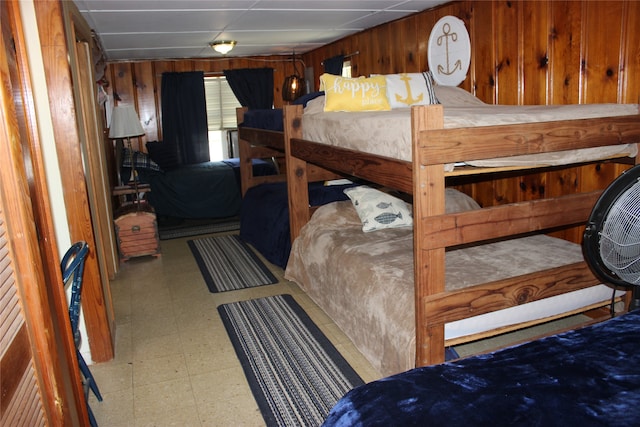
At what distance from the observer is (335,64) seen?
5.86m

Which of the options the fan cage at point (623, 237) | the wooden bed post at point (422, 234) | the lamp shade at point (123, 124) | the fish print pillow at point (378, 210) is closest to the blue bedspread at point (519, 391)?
the fan cage at point (623, 237)

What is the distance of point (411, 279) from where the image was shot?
2.42 m

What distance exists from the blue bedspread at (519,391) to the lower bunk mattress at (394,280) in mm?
674

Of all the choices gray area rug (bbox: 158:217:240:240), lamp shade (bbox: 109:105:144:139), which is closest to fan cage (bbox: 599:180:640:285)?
lamp shade (bbox: 109:105:144:139)

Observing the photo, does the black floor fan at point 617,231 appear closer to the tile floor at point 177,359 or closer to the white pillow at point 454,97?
the tile floor at point 177,359

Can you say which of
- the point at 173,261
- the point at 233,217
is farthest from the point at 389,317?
the point at 233,217

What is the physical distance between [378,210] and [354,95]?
721mm

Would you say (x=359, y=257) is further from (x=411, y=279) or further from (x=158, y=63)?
(x=158, y=63)

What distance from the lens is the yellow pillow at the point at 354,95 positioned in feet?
10.3

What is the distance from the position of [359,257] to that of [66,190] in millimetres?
1510

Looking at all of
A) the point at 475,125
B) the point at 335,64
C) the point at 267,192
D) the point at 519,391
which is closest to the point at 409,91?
the point at 475,125

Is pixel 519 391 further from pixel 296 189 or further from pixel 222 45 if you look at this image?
pixel 222 45

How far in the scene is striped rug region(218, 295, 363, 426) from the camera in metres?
2.24

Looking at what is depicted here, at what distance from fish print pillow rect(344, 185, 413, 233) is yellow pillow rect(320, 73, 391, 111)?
0.56 metres
